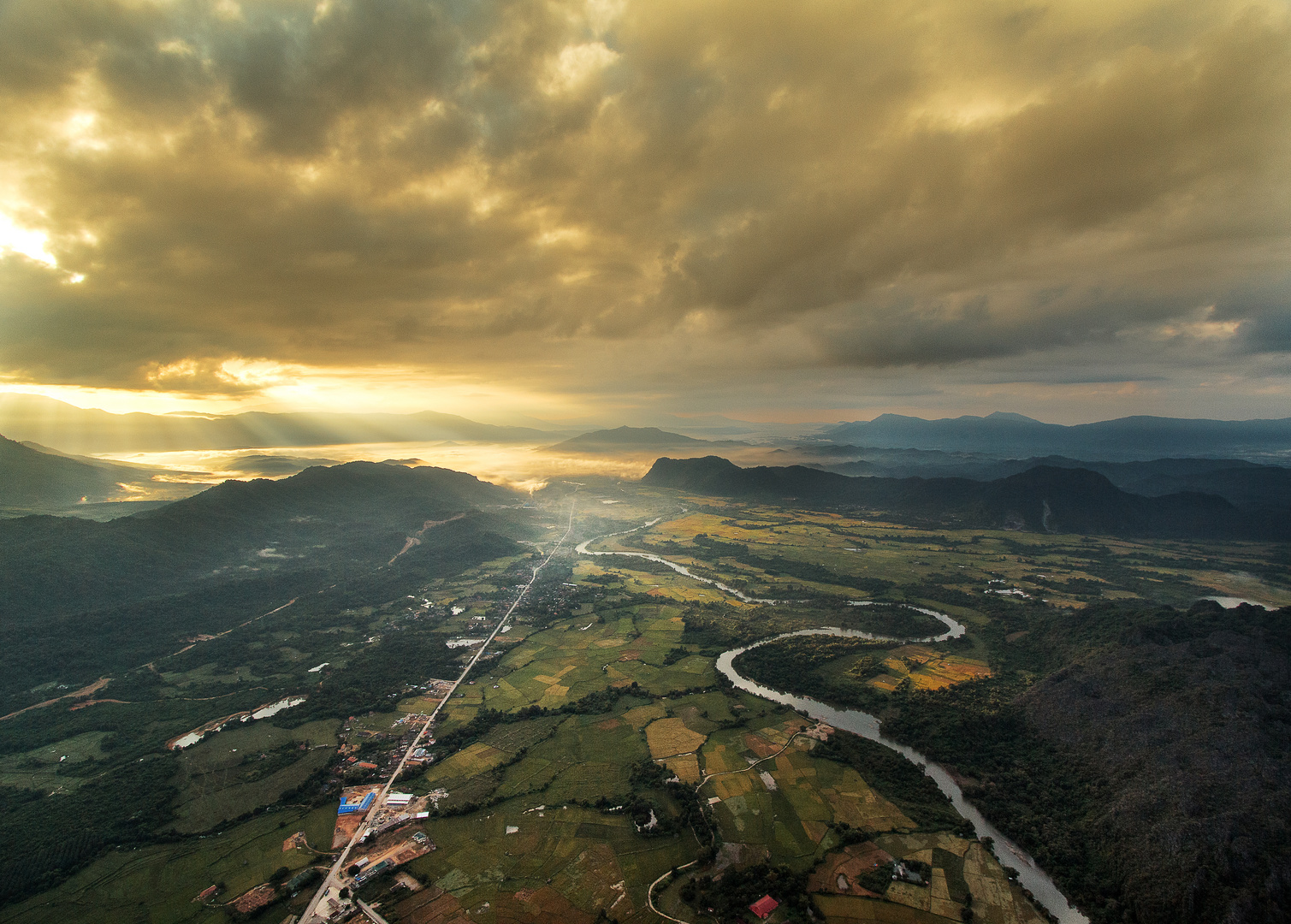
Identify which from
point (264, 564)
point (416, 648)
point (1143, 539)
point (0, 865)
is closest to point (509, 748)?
point (416, 648)

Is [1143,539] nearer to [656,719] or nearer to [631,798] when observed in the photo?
[656,719]

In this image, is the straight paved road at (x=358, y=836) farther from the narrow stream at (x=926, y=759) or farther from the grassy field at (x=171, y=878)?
the narrow stream at (x=926, y=759)

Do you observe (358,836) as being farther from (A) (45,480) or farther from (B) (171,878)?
(A) (45,480)

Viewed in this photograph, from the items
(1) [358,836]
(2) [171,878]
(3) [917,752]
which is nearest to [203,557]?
(2) [171,878]

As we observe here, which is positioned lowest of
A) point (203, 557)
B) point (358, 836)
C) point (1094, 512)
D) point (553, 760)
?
point (553, 760)

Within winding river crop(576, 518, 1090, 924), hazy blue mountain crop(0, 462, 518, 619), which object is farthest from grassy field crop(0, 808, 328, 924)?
hazy blue mountain crop(0, 462, 518, 619)

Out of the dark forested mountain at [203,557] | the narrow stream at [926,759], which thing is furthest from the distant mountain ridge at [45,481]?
the narrow stream at [926,759]
